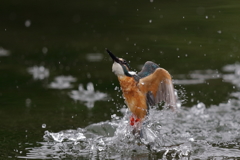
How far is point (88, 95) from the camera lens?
6.91m

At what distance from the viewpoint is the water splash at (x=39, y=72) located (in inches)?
303

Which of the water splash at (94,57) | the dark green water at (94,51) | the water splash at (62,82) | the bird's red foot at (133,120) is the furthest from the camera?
the water splash at (94,57)

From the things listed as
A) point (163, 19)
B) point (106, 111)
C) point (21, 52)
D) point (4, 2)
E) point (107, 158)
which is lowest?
point (107, 158)

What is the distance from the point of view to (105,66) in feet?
26.9

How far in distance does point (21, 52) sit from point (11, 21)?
7.07ft

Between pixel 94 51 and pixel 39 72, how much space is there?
1.48 meters

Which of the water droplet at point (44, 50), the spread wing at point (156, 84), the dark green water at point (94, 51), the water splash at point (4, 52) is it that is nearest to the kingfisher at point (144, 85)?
the spread wing at point (156, 84)

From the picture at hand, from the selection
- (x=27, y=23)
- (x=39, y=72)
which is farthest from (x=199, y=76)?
(x=27, y=23)

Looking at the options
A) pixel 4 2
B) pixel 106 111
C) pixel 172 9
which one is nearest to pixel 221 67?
pixel 106 111

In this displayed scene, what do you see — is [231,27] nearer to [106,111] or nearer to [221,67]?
[221,67]

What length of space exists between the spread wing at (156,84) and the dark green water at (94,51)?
885 millimetres

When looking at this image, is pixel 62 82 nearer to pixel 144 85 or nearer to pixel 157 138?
pixel 144 85

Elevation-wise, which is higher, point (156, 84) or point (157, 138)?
point (156, 84)

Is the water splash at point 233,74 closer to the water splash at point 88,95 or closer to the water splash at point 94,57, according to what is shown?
the water splash at point 88,95
